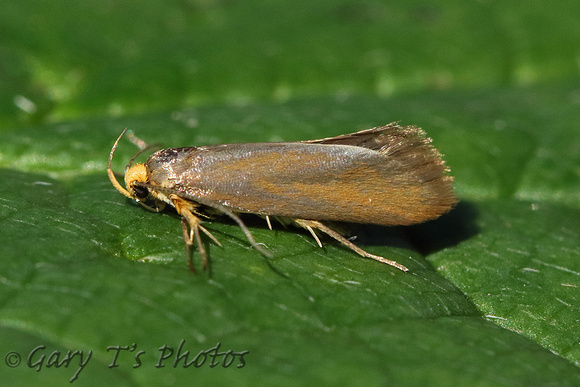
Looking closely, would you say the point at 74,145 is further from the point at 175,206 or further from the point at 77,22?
the point at 77,22

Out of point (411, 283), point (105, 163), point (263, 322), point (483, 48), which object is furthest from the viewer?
point (483, 48)

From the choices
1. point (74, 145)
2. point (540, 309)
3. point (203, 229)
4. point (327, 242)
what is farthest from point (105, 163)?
→ point (540, 309)

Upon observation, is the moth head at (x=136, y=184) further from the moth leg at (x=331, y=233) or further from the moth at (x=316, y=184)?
the moth leg at (x=331, y=233)

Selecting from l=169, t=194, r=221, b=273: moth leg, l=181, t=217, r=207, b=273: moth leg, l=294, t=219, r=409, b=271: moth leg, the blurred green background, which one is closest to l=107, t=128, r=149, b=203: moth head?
the blurred green background

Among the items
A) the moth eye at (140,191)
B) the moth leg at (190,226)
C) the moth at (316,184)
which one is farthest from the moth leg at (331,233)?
the moth eye at (140,191)

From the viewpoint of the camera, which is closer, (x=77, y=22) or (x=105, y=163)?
(x=105, y=163)

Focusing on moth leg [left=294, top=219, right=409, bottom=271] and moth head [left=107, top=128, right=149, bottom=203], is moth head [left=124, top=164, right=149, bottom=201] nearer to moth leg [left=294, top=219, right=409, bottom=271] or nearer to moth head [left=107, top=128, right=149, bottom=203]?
moth head [left=107, top=128, right=149, bottom=203]
